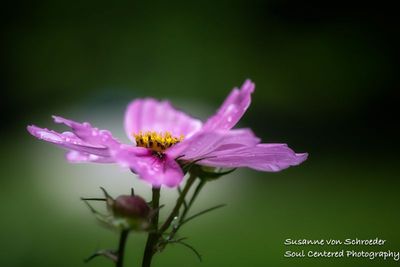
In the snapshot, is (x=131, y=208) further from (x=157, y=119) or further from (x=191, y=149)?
(x=157, y=119)

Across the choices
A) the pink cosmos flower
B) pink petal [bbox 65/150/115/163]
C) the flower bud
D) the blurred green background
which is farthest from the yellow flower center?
the blurred green background

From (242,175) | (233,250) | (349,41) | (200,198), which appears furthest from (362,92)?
(233,250)

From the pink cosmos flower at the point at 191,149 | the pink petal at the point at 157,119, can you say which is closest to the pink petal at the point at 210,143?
the pink cosmos flower at the point at 191,149

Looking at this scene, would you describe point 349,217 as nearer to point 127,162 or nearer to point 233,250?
point 233,250

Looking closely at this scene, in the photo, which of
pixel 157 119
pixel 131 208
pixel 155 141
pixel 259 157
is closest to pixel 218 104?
pixel 157 119

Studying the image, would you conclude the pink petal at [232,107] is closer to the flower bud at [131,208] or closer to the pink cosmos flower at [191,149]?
the pink cosmos flower at [191,149]

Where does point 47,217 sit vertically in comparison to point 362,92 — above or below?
below

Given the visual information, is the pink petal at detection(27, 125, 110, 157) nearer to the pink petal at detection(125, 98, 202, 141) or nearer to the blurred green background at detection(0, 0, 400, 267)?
the pink petal at detection(125, 98, 202, 141)
